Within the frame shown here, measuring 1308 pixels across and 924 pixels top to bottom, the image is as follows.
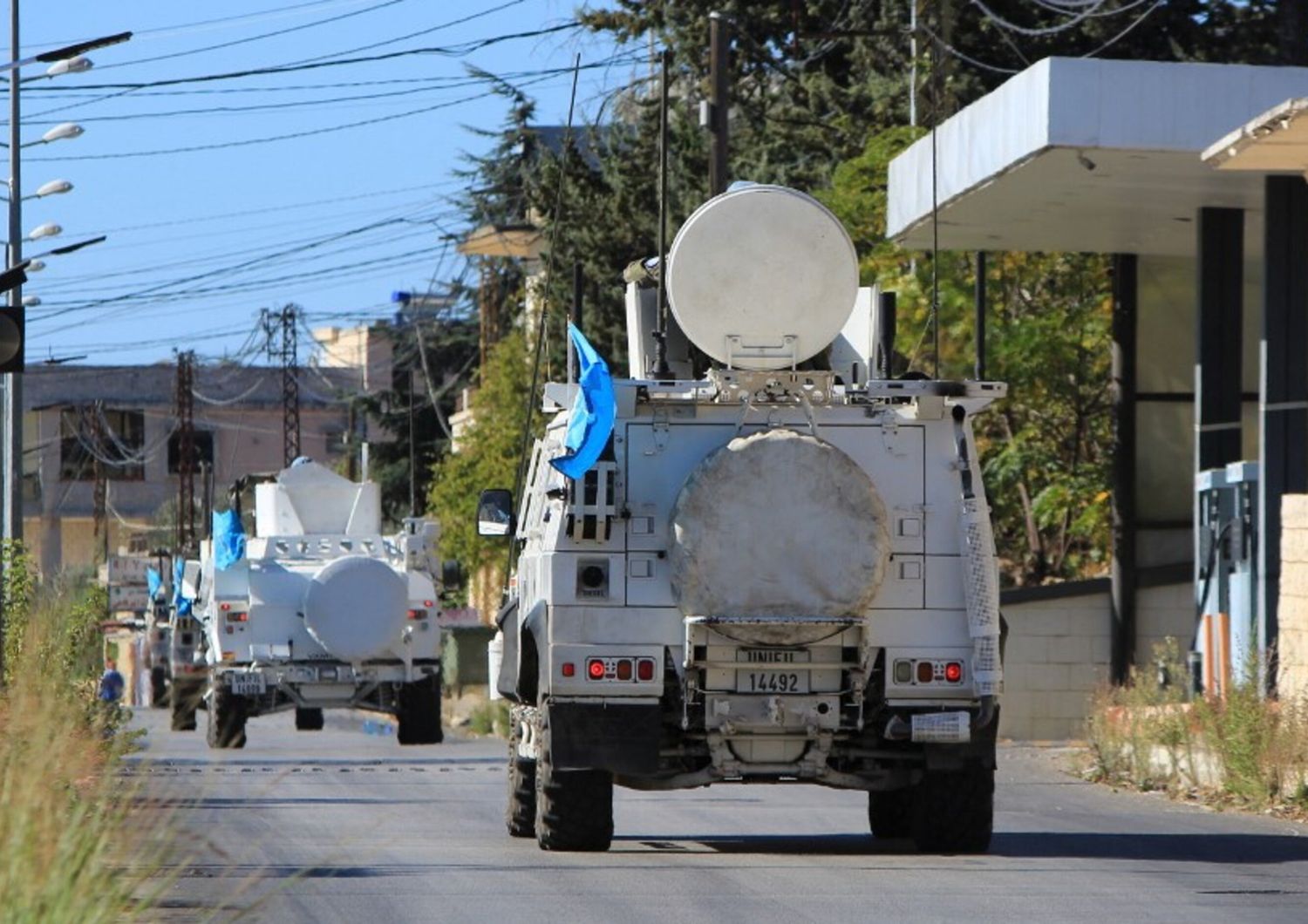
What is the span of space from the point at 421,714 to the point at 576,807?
60.4ft

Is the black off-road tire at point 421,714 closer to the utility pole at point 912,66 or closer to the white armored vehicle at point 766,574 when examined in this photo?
the utility pole at point 912,66

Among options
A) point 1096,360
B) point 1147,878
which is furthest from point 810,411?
point 1096,360

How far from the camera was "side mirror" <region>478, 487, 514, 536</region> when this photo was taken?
52.3 ft

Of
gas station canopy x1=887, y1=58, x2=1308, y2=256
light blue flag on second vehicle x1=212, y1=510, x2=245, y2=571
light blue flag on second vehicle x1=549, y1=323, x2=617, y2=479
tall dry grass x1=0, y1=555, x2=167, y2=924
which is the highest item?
gas station canopy x1=887, y1=58, x2=1308, y2=256

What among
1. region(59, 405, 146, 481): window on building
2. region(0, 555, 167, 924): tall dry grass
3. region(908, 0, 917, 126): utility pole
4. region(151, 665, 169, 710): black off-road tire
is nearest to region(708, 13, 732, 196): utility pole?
region(908, 0, 917, 126): utility pole

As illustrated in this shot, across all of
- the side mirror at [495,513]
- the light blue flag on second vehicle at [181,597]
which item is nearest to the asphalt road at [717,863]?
the side mirror at [495,513]

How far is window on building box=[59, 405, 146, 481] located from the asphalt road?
70.9 metres

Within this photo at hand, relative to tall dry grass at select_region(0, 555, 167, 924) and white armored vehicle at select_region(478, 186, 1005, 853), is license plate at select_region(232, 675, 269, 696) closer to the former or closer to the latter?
white armored vehicle at select_region(478, 186, 1005, 853)

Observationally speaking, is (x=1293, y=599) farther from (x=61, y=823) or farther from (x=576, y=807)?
(x=61, y=823)

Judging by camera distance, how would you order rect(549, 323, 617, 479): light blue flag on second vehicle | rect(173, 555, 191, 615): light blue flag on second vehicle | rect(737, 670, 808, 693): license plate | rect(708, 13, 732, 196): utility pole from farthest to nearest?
1. rect(173, 555, 191, 615): light blue flag on second vehicle
2. rect(708, 13, 732, 196): utility pole
3. rect(737, 670, 808, 693): license plate
4. rect(549, 323, 617, 479): light blue flag on second vehicle

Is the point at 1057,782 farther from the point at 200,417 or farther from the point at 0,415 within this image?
the point at 200,417

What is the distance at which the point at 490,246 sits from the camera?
228 ft

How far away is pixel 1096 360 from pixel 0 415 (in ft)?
79.6

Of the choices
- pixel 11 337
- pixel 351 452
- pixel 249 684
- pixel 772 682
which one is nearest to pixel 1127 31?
pixel 249 684
